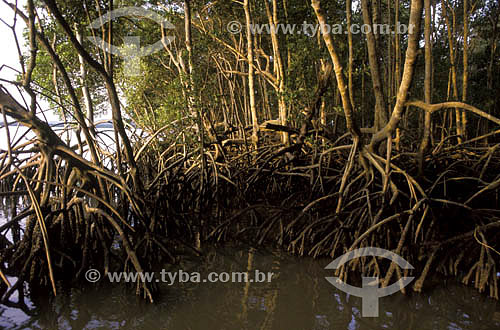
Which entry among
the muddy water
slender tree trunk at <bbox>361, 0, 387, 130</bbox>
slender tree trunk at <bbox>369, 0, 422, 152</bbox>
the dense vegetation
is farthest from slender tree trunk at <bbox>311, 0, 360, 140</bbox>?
the muddy water

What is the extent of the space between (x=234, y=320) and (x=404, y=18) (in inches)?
445

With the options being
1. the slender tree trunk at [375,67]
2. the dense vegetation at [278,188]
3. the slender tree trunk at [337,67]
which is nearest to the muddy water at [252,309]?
the dense vegetation at [278,188]

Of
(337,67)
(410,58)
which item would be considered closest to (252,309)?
A: (337,67)

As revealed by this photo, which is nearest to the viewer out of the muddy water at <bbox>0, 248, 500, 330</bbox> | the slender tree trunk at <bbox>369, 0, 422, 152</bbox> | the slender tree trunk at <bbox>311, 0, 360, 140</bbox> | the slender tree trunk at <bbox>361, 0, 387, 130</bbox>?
the muddy water at <bbox>0, 248, 500, 330</bbox>

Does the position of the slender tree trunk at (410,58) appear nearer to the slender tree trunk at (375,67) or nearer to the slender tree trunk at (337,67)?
the slender tree trunk at (337,67)

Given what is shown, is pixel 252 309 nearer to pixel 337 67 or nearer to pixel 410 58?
pixel 337 67

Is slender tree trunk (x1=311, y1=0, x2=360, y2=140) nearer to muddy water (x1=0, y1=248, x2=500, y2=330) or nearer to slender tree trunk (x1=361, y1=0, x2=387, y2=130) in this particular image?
slender tree trunk (x1=361, y1=0, x2=387, y2=130)

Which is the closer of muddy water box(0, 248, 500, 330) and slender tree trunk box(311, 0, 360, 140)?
muddy water box(0, 248, 500, 330)

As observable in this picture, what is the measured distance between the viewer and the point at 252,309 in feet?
9.04

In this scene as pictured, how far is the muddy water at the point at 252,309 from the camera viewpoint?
2.53 meters

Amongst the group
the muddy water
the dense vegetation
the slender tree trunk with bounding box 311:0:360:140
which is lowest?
the muddy water

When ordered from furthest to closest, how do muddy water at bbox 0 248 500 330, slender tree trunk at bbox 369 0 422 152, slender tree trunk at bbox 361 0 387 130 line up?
slender tree trunk at bbox 361 0 387 130
slender tree trunk at bbox 369 0 422 152
muddy water at bbox 0 248 500 330

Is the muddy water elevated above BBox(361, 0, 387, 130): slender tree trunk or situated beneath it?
situated beneath

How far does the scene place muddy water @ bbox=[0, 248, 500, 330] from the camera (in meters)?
2.53
